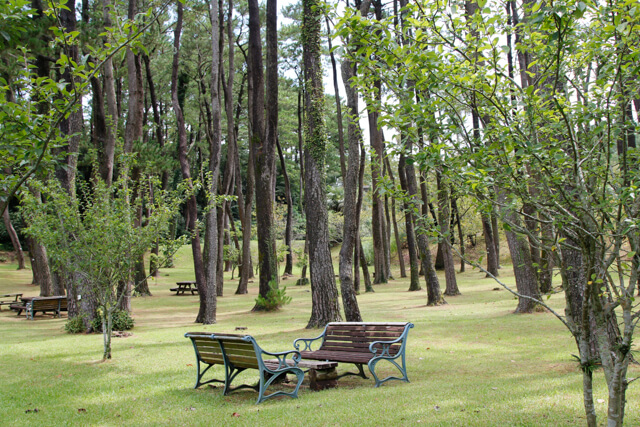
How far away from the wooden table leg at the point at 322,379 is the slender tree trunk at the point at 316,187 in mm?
5007

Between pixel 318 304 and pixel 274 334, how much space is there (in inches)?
48.5

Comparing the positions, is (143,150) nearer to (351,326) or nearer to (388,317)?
(388,317)

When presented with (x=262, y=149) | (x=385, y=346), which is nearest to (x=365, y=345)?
(x=385, y=346)

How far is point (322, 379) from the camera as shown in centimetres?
643

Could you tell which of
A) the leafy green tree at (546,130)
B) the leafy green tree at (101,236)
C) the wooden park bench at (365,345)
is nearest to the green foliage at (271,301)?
the leafy green tree at (101,236)

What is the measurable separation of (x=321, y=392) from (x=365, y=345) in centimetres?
104

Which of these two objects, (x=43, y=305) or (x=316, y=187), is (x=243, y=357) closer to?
(x=316, y=187)

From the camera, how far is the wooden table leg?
20.7 feet

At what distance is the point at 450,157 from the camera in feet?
11.4

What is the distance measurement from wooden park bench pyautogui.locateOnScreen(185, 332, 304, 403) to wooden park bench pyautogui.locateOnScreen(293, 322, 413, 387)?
68 cm

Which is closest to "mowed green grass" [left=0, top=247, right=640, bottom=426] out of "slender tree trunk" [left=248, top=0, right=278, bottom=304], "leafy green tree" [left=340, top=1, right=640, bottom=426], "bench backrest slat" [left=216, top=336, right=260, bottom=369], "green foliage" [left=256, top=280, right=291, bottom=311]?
"bench backrest slat" [left=216, top=336, right=260, bottom=369]

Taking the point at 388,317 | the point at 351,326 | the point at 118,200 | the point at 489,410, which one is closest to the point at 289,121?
the point at 388,317

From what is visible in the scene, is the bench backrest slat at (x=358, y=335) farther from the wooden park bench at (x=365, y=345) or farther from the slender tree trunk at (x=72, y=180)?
the slender tree trunk at (x=72, y=180)

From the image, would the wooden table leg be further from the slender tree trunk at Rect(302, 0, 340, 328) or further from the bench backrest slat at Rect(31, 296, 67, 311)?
the bench backrest slat at Rect(31, 296, 67, 311)
